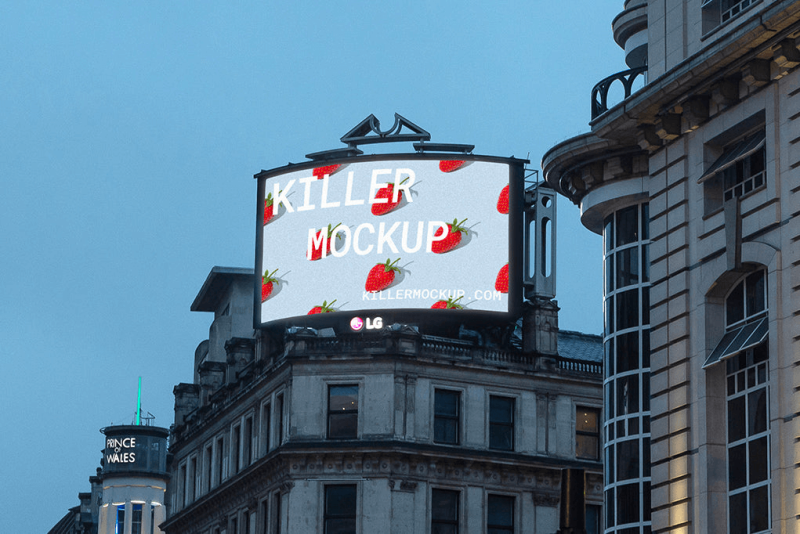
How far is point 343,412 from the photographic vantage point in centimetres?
6825

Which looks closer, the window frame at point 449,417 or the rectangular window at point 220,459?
the window frame at point 449,417

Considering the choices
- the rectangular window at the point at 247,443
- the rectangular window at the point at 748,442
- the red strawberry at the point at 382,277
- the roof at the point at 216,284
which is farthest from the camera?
the roof at the point at 216,284

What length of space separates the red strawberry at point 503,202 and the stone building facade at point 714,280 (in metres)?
33.4

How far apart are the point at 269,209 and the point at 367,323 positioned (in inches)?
324

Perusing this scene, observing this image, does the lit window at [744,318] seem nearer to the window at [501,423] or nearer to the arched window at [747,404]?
the arched window at [747,404]

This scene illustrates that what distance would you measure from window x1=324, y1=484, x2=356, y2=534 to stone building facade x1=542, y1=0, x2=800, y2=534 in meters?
30.1

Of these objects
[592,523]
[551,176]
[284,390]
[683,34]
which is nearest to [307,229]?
[284,390]

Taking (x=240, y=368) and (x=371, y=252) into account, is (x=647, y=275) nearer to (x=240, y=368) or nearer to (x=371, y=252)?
(x=371, y=252)

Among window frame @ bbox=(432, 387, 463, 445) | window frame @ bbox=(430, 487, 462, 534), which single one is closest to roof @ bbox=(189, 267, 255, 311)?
window frame @ bbox=(432, 387, 463, 445)

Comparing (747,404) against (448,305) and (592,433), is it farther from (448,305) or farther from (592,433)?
(592,433)

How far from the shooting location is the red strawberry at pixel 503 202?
7175cm

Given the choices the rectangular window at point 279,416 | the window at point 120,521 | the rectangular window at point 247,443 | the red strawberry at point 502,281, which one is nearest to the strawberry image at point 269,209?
the rectangular window at point 279,416

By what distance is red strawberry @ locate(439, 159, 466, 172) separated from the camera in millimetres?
72562

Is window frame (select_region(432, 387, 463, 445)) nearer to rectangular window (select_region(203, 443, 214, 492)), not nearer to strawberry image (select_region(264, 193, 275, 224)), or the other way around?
strawberry image (select_region(264, 193, 275, 224))
